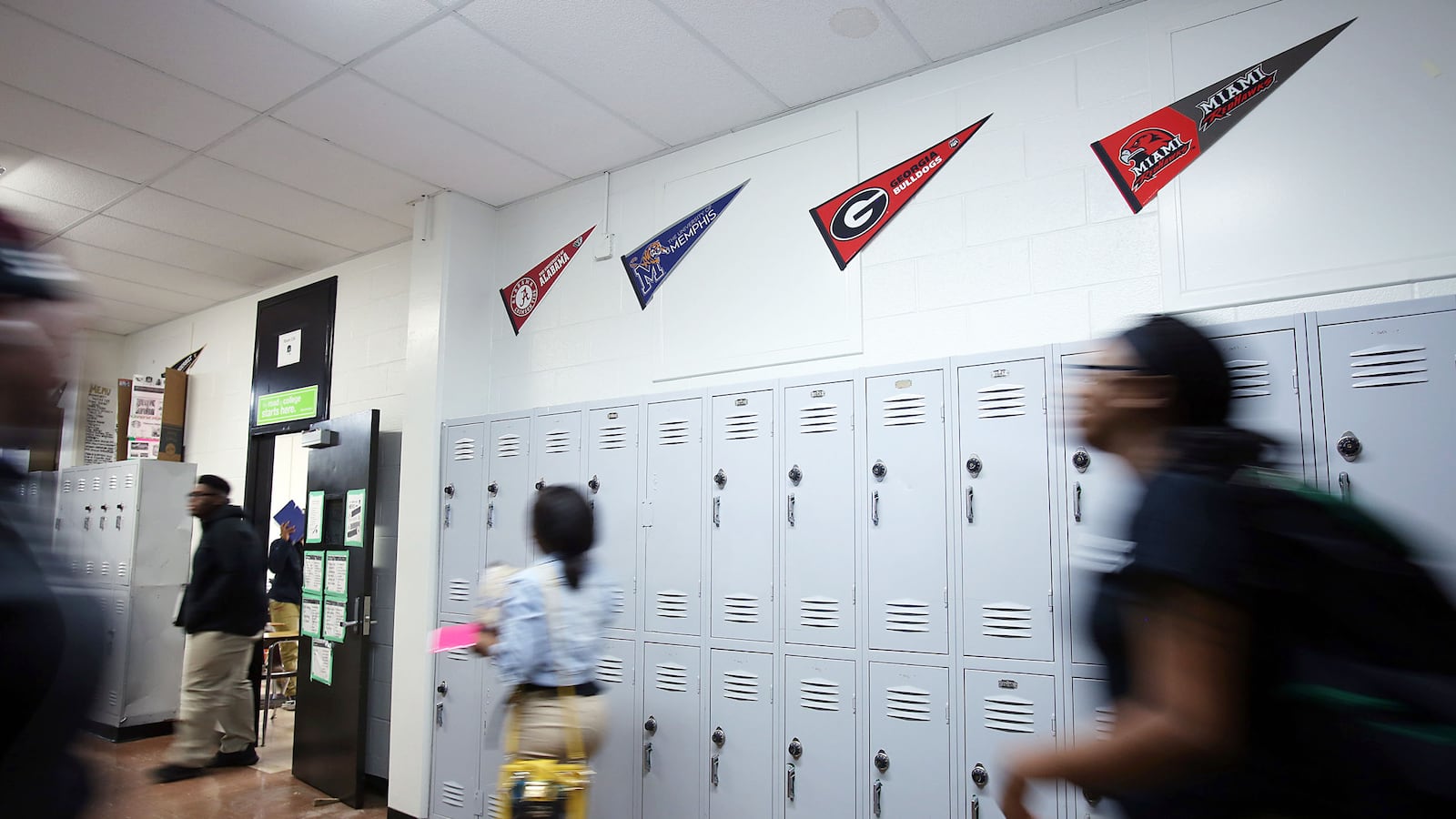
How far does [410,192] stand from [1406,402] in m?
4.79

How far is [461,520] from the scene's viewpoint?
4547 mm

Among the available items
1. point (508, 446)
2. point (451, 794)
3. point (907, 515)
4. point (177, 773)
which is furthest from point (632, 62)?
point (177, 773)

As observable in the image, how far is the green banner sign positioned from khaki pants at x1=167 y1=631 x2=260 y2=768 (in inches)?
77.2

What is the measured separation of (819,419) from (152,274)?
5935 mm

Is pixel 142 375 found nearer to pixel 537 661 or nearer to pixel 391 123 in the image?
pixel 391 123

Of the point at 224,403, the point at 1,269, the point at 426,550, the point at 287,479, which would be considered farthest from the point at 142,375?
the point at 1,269

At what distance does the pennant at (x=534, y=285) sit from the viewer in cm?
476

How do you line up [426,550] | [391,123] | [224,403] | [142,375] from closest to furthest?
[391,123] → [426,550] → [224,403] → [142,375]

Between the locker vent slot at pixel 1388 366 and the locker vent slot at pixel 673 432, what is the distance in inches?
93.4

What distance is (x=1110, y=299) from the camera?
305 cm

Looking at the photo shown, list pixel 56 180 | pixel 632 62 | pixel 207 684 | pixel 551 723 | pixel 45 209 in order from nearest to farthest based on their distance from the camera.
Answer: pixel 551 723 < pixel 632 62 < pixel 207 684 < pixel 56 180 < pixel 45 209

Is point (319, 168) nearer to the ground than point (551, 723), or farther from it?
farther from it

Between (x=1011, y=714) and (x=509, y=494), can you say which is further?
(x=509, y=494)

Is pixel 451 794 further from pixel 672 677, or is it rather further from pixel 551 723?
pixel 551 723
